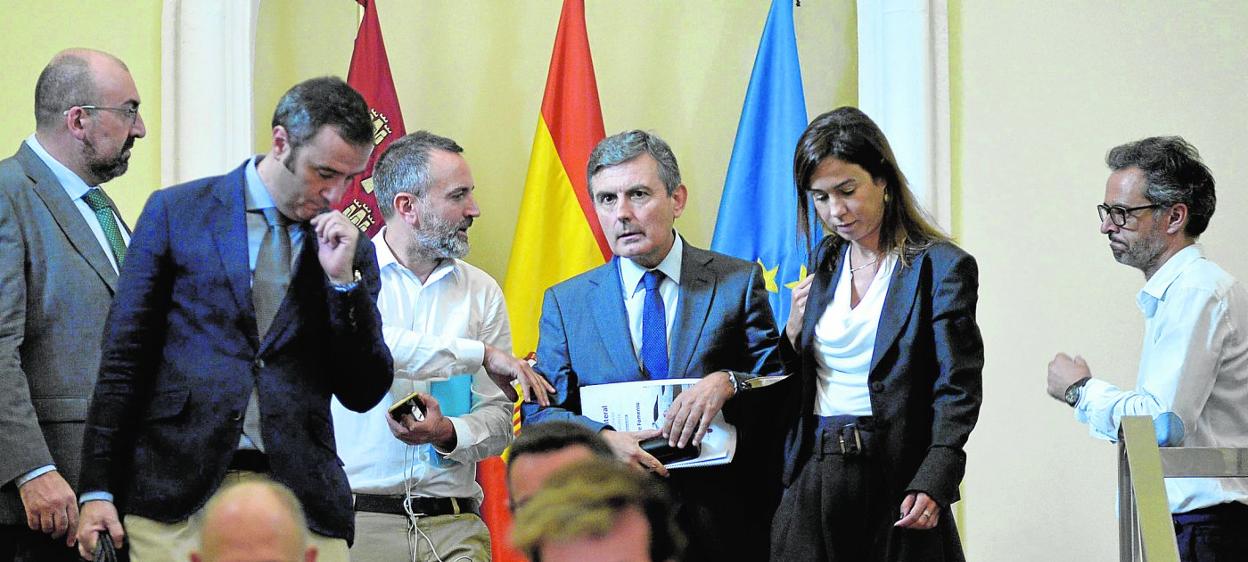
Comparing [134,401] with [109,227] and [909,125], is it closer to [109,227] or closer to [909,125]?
[109,227]

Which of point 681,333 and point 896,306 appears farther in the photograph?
point 681,333

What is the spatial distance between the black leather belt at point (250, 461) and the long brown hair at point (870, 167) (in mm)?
1426

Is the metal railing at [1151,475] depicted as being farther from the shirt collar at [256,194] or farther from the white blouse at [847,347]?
the shirt collar at [256,194]

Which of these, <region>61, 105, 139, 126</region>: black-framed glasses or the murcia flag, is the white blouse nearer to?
<region>61, 105, 139, 126</region>: black-framed glasses

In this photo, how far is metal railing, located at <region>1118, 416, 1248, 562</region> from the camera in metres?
3.14

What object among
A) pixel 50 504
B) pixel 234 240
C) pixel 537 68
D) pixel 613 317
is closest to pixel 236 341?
pixel 234 240

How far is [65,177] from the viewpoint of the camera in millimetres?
3527

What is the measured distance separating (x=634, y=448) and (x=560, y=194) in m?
1.94

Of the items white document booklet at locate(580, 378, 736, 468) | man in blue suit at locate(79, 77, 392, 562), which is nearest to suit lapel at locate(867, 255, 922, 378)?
white document booklet at locate(580, 378, 736, 468)

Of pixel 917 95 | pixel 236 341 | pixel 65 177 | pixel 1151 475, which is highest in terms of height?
pixel 917 95

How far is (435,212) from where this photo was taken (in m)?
4.07

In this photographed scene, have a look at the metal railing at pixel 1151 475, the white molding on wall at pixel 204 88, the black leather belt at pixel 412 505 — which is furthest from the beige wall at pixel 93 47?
the metal railing at pixel 1151 475

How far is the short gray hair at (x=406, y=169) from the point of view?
412 centimetres

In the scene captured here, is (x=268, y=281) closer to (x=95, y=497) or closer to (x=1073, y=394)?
(x=95, y=497)
